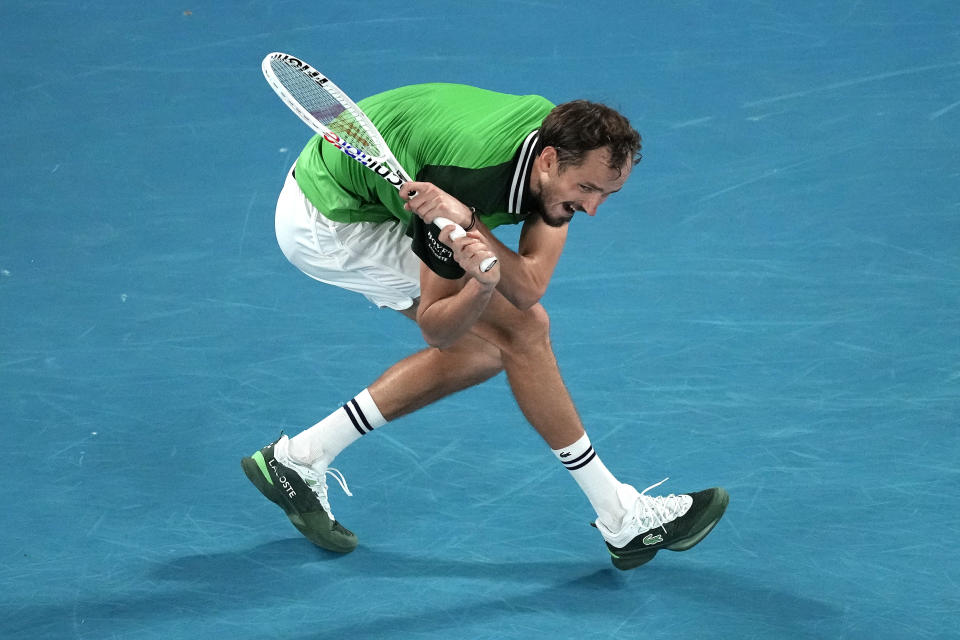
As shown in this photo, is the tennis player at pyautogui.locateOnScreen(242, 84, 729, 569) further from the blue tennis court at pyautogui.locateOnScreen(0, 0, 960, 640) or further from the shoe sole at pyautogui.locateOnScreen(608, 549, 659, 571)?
the blue tennis court at pyautogui.locateOnScreen(0, 0, 960, 640)

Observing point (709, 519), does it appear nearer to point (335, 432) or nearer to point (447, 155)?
point (335, 432)

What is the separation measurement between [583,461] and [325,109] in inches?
48.0

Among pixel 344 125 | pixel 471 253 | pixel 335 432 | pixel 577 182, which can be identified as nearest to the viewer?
pixel 471 253

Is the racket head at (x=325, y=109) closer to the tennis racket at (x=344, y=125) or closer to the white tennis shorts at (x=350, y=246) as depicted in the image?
the tennis racket at (x=344, y=125)

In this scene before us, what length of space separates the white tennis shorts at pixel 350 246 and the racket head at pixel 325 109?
0.34m

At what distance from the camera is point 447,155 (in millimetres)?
3268

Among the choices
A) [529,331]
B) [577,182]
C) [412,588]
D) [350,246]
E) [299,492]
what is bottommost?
[412,588]

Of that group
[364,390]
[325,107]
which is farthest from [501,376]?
[325,107]

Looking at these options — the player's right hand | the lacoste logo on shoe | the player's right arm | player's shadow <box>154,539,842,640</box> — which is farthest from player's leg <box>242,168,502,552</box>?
the player's right hand

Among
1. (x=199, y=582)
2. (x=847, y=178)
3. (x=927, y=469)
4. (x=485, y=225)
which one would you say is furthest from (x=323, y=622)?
(x=847, y=178)

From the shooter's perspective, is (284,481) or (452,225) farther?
(284,481)

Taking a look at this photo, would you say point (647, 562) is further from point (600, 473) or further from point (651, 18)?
point (651, 18)

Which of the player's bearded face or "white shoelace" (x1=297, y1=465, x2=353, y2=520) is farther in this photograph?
"white shoelace" (x1=297, y1=465, x2=353, y2=520)

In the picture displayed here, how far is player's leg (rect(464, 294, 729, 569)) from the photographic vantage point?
137 inches
